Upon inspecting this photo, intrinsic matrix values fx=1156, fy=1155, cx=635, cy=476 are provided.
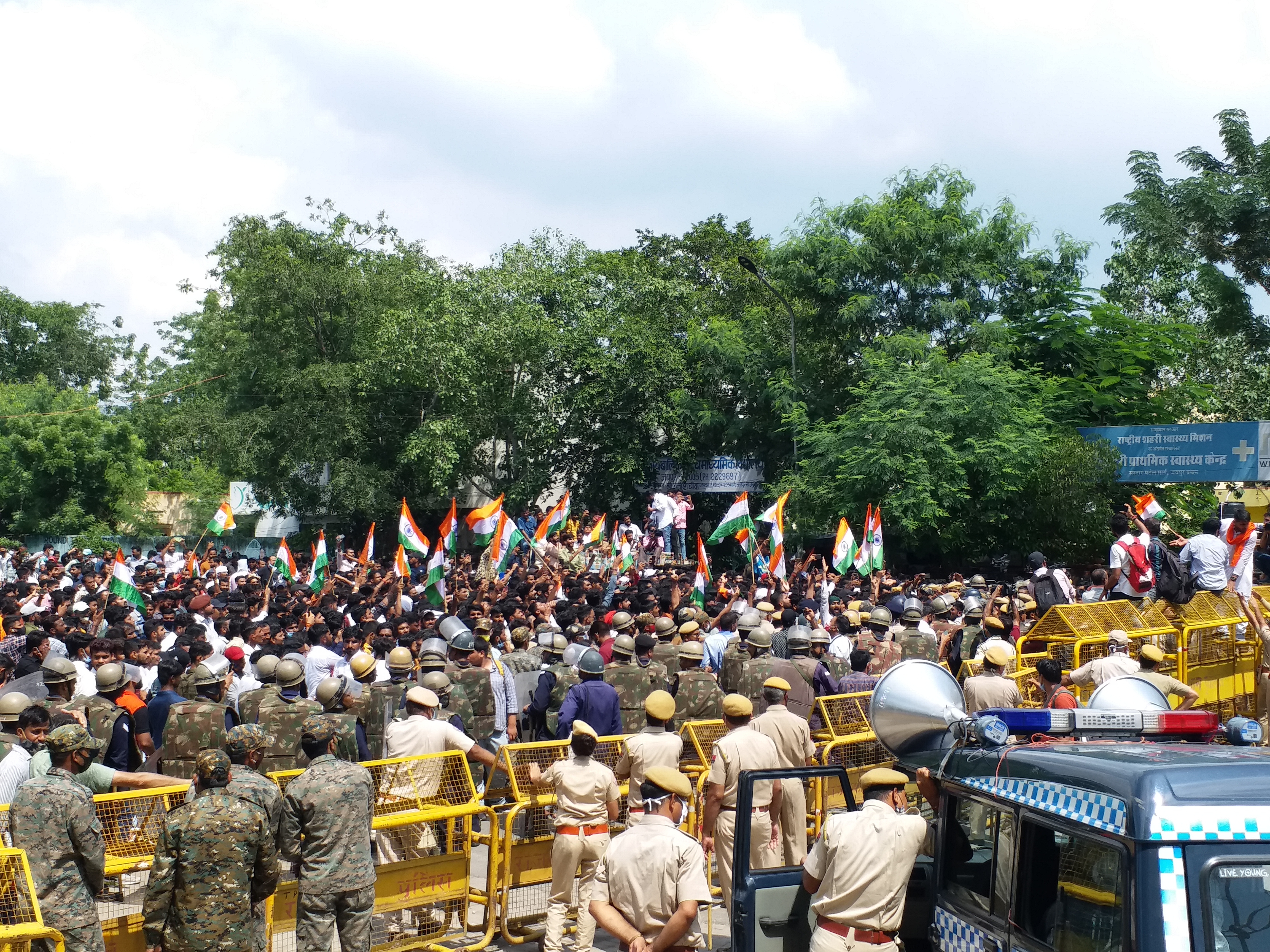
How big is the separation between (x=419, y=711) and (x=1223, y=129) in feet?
88.0

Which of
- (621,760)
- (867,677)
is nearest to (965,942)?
(621,760)

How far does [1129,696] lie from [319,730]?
13.9ft

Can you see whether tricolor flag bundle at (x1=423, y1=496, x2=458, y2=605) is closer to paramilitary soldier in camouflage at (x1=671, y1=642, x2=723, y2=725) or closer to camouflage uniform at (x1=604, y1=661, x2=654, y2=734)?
camouflage uniform at (x1=604, y1=661, x2=654, y2=734)

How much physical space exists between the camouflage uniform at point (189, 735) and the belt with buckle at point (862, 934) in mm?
4956

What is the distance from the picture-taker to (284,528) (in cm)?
4462

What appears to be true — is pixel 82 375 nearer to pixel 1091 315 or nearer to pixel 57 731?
pixel 1091 315

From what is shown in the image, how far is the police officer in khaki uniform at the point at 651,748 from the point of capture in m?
7.05

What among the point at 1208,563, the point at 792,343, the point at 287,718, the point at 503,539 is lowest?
the point at 287,718

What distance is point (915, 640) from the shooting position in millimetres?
11742

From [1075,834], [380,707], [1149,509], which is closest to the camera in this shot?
[1075,834]

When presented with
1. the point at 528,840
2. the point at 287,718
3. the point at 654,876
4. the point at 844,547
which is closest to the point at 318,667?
the point at 287,718

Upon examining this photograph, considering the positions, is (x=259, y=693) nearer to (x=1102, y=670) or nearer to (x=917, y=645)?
(x=917, y=645)

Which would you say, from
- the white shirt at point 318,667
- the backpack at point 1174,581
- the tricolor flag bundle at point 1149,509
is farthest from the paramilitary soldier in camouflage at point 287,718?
the tricolor flag bundle at point 1149,509

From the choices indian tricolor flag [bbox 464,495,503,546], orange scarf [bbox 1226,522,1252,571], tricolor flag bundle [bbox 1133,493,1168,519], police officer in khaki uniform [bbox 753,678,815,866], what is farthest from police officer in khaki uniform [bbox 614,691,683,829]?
indian tricolor flag [bbox 464,495,503,546]
